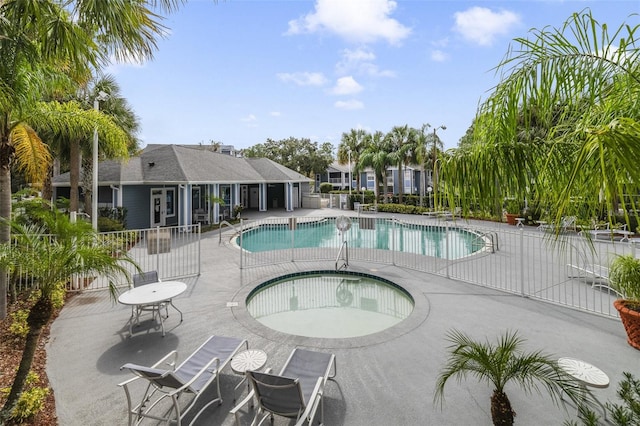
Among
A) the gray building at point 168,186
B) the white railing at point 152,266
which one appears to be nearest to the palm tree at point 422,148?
the gray building at point 168,186

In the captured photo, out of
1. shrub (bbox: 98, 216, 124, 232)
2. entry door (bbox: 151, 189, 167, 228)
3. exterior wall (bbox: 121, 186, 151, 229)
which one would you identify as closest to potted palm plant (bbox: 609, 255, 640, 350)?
shrub (bbox: 98, 216, 124, 232)

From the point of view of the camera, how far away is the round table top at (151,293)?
612 cm

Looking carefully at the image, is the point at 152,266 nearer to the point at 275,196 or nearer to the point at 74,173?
the point at 74,173

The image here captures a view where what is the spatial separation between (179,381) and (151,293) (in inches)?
131

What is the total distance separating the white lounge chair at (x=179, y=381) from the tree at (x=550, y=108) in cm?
381

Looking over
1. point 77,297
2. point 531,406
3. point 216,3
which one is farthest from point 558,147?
point 77,297

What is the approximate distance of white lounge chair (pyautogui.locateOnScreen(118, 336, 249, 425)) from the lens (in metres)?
3.73

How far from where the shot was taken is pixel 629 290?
5297mm

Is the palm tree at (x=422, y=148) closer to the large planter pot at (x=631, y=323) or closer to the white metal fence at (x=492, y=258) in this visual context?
the white metal fence at (x=492, y=258)

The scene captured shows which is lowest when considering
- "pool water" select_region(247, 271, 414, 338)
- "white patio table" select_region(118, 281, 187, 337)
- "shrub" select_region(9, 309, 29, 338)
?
"pool water" select_region(247, 271, 414, 338)

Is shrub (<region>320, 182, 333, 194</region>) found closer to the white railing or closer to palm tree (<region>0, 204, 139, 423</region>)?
the white railing

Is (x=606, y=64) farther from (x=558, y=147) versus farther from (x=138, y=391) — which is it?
(x=138, y=391)

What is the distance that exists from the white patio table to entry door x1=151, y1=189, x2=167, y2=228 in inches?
524

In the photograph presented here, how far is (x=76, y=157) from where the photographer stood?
14.3m
